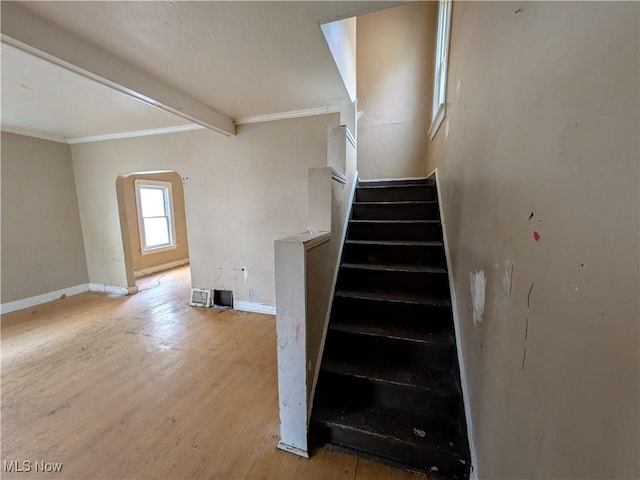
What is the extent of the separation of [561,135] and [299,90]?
2420 millimetres

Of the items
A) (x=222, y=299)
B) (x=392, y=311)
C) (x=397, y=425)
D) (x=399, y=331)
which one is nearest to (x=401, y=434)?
(x=397, y=425)

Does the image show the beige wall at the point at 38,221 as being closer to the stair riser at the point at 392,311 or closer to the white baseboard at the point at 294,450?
the white baseboard at the point at 294,450

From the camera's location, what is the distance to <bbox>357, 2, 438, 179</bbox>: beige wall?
350cm

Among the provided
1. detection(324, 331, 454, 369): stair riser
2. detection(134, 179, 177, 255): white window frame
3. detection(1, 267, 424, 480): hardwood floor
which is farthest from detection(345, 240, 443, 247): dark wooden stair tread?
detection(134, 179, 177, 255): white window frame

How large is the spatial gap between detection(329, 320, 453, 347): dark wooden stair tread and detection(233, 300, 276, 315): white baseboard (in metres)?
1.74

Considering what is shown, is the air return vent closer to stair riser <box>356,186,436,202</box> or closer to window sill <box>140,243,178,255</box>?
stair riser <box>356,186,436,202</box>

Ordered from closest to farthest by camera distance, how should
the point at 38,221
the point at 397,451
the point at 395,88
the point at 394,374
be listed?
the point at 397,451, the point at 394,374, the point at 395,88, the point at 38,221

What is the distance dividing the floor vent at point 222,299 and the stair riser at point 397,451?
2.53 m

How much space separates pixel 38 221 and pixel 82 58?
339 cm

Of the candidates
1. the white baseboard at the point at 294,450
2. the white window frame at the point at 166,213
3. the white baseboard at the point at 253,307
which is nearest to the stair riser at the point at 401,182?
the white baseboard at the point at 253,307

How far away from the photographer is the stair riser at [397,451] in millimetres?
1300

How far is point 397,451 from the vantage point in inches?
54.3

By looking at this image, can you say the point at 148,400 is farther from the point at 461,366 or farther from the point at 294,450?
the point at 461,366

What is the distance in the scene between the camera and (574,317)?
583 millimetres
